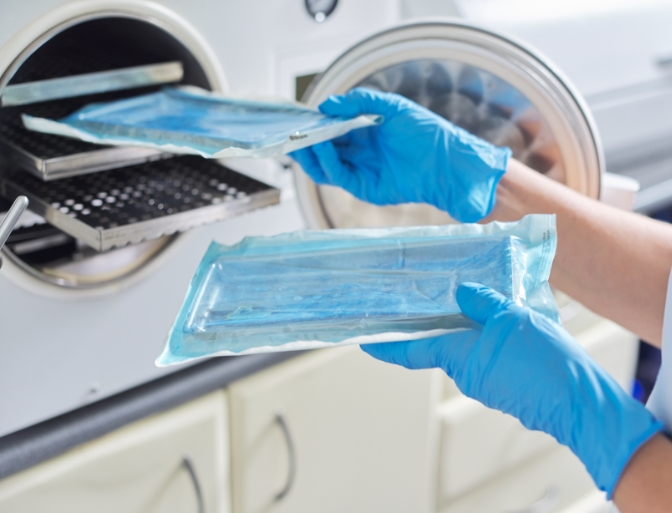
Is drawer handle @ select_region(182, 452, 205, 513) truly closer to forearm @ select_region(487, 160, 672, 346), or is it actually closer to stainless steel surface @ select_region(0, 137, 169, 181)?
stainless steel surface @ select_region(0, 137, 169, 181)

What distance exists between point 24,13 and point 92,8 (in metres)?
0.08

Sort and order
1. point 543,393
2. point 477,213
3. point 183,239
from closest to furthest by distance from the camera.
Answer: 1. point 543,393
2. point 477,213
3. point 183,239

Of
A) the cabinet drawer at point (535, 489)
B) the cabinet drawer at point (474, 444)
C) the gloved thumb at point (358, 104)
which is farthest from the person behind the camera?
the cabinet drawer at point (535, 489)

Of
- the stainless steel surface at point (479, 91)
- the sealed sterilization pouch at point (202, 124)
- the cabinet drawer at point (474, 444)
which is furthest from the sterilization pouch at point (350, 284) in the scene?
the cabinet drawer at point (474, 444)

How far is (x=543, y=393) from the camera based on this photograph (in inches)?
24.5

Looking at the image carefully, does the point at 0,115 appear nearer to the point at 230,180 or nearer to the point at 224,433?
the point at 230,180

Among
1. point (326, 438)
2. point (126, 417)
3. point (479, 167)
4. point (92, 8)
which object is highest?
point (92, 8)

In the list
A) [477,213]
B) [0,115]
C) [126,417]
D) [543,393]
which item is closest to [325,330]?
[543,393]

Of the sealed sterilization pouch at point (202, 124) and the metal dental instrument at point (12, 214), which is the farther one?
the sealed sterilization pouch at point (202, 124)

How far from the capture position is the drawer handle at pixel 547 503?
1585mm

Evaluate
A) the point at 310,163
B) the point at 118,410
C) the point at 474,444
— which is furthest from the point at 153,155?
the point at 474,444

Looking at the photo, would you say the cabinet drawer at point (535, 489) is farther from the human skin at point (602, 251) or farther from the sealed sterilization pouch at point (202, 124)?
the sealed sterilization pouch at point (202, 124)

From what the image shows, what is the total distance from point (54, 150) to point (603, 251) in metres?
0.71

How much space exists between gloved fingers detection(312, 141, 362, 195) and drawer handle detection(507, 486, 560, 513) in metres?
0.95
